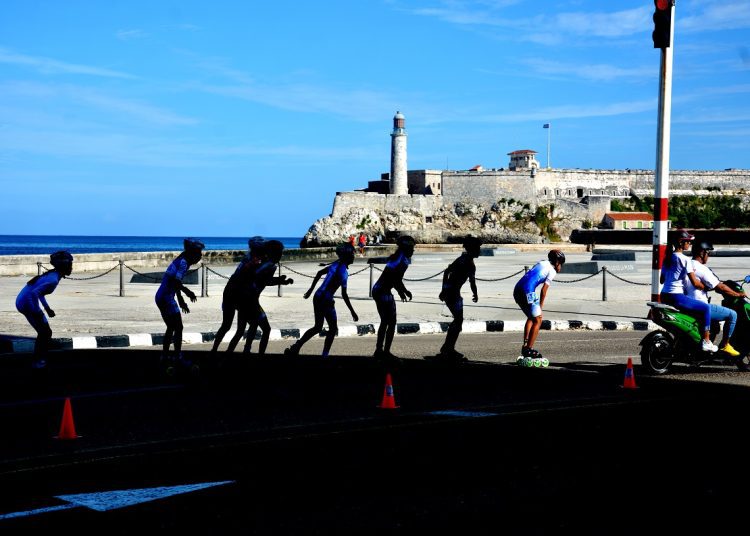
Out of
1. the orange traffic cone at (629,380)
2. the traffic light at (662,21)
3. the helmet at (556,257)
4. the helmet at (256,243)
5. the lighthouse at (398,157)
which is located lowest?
the orange traffic cone at (629,380)

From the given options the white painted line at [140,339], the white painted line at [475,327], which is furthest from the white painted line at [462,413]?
the white painted line at [475,327]

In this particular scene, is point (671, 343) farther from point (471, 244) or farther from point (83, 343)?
point (83, 343)

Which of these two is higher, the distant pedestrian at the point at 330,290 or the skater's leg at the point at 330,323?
the distant pedestrian at the point at 330,290

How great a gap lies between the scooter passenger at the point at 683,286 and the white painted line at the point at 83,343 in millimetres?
7979

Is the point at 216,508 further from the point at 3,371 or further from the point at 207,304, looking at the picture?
the point at 207,304

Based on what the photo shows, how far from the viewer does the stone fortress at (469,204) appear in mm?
110875

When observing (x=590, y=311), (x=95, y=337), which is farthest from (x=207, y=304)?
(x=590, y=311)

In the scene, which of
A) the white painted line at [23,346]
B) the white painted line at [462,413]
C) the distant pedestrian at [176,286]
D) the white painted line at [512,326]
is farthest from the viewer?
the white painted line at [512,326]

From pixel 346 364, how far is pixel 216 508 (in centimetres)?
698

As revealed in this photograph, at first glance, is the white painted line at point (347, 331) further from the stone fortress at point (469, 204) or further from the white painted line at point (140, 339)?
the stone fortress at point (469, 204)

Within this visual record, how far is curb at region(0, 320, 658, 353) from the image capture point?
46.3ft

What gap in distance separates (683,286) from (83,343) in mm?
8314

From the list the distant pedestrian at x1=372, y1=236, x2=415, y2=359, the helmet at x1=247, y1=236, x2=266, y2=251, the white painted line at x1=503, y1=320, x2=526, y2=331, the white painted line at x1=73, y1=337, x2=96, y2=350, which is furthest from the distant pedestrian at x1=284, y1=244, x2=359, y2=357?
the white painted line at x1=503, y1=320, x2=526, y2=331

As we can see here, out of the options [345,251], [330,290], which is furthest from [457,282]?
[330,290]
